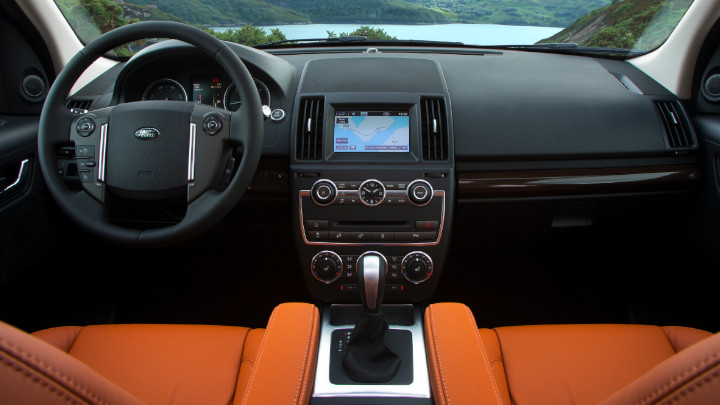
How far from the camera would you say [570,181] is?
2090 millimetres

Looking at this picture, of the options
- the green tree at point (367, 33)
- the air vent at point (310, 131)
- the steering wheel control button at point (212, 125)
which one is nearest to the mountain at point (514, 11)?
the green tree at point (367, 33)

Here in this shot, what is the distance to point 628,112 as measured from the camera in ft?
6.82

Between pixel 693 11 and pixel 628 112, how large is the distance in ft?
1.74

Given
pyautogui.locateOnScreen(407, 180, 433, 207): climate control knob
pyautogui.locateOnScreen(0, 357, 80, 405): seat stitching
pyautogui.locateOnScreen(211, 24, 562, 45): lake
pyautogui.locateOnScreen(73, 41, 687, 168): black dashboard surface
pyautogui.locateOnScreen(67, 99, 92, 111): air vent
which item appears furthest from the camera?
pyautogui.locateOnScreen(211, 24, 562, 45): lake

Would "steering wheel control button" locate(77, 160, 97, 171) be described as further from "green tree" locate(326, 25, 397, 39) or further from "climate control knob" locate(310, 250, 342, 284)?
"green tree" locate(326, 25, 397, 39)

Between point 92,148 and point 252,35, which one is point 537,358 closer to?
point 92,148

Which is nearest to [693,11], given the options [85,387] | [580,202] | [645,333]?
[580,202]

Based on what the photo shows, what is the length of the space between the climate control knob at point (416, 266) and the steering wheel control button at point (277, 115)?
30.2 inches

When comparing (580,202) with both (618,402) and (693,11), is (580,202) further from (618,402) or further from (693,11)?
(618,402)

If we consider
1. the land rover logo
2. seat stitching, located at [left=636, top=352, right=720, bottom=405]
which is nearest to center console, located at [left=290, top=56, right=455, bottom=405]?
the land rover logo

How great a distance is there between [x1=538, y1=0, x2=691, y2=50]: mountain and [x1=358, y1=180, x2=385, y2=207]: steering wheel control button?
1294mm

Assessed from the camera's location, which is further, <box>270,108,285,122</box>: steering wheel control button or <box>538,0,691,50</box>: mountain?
<box>538,0,691,50</box>: mountain

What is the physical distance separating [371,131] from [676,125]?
1.32 metres

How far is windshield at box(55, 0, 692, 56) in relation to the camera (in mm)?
2332
